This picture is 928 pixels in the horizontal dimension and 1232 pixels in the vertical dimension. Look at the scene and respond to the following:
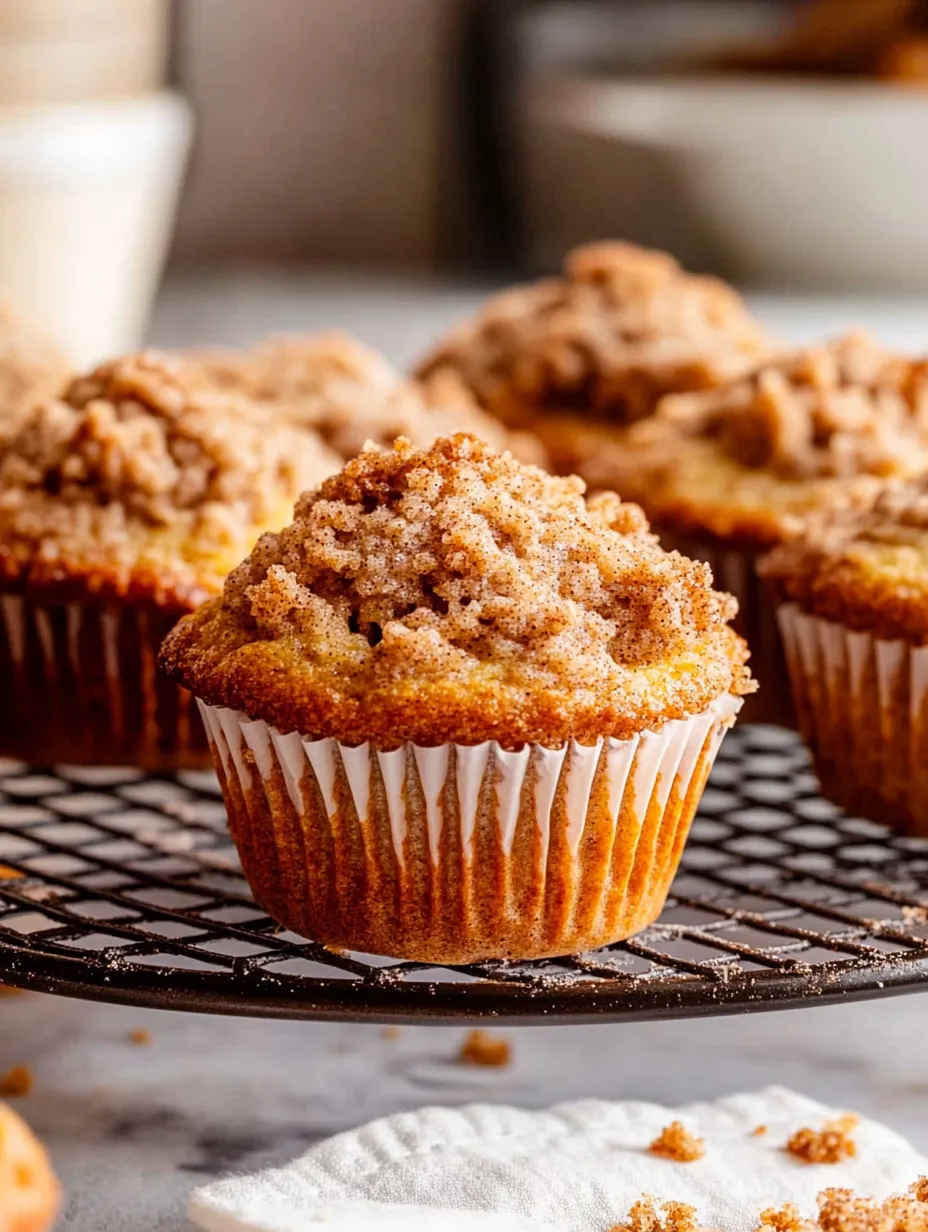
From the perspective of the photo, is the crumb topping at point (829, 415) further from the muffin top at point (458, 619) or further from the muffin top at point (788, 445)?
the muffin top at point (458, 619)

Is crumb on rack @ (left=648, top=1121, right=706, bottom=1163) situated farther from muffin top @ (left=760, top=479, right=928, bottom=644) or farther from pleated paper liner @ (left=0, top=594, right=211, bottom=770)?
pleated paper liner @ (left=0, top=594, right=211, bottom=770)

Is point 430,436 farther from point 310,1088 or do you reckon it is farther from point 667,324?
point 310,1088

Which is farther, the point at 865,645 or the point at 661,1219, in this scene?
the point at 865,645

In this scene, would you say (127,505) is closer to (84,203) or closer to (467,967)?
(467,967)

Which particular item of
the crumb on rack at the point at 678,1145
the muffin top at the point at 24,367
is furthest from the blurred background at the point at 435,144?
the crumb on rack at the point at 678,1145

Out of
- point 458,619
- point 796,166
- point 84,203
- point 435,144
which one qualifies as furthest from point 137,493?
point 435,144

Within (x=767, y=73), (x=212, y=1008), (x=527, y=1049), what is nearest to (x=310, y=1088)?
(x=527, y=1049)

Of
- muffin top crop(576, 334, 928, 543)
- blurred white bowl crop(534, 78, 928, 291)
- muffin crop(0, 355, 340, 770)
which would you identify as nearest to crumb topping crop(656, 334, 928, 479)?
muffin top crop(576, 334, 928, 543)
